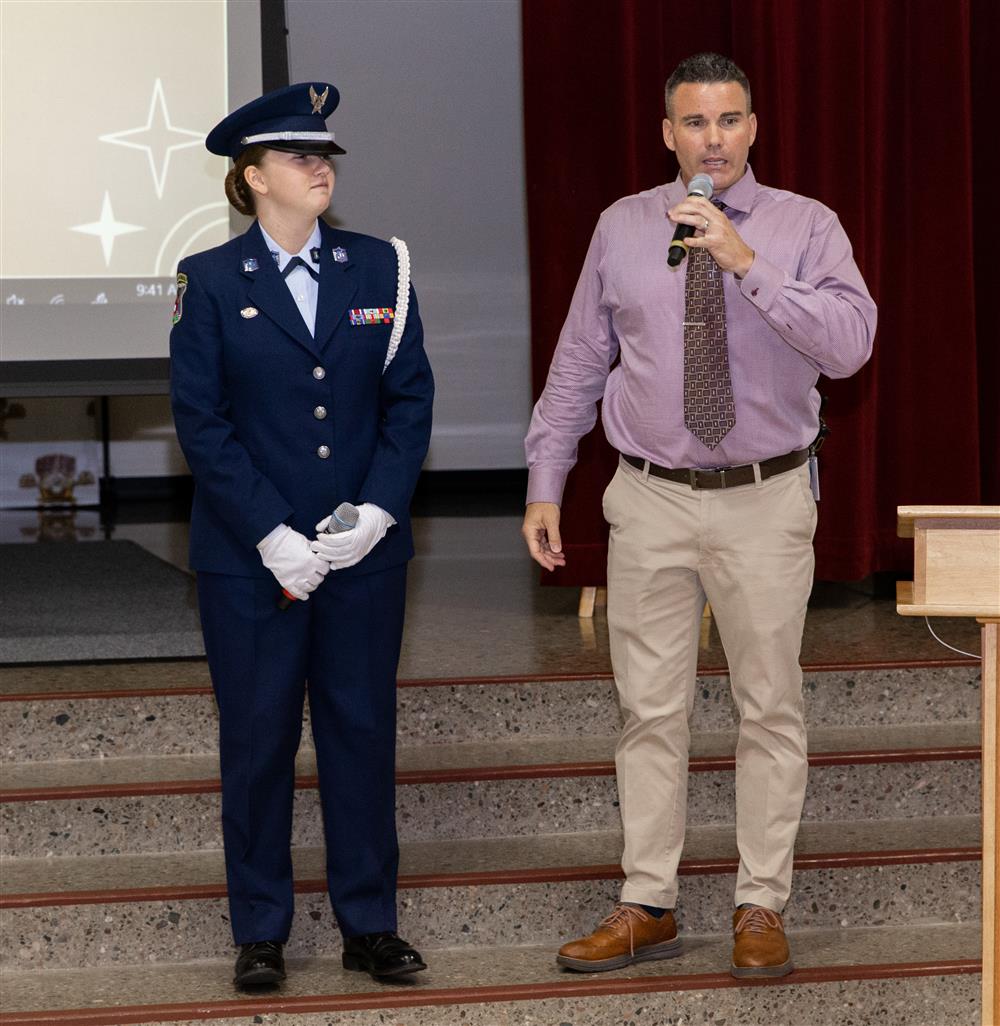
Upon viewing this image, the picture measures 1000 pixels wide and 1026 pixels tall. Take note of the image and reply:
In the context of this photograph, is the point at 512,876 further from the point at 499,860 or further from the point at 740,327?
the point at 740,327

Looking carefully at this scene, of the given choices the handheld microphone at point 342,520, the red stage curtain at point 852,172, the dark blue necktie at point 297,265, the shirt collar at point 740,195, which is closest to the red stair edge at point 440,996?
the handheld microphone at point 342,520

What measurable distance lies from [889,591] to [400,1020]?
8.04ft

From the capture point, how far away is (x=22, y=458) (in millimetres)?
7797

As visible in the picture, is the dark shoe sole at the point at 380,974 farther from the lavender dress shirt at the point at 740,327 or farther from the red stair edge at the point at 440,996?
the lavender dress shirt at the point at 740,327

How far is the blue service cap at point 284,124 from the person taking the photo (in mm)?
2523

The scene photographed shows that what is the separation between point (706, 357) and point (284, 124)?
0.79m

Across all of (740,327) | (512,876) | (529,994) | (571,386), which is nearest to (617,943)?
(529,994)

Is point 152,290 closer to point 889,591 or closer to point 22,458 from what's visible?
point 889,591

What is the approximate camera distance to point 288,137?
2523 mm

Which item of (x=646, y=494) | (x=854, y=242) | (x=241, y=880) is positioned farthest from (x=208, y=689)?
(x=854, y=242)

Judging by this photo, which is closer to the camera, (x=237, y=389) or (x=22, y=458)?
(x=237, y=389)

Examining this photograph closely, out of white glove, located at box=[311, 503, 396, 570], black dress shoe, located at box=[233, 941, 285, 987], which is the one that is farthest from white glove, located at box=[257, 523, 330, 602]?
black dress shoe, located at box=[233, 941, 285, 987]

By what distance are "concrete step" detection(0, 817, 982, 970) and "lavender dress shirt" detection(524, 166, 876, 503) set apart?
906mm

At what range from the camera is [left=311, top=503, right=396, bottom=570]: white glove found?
2.54 meters
